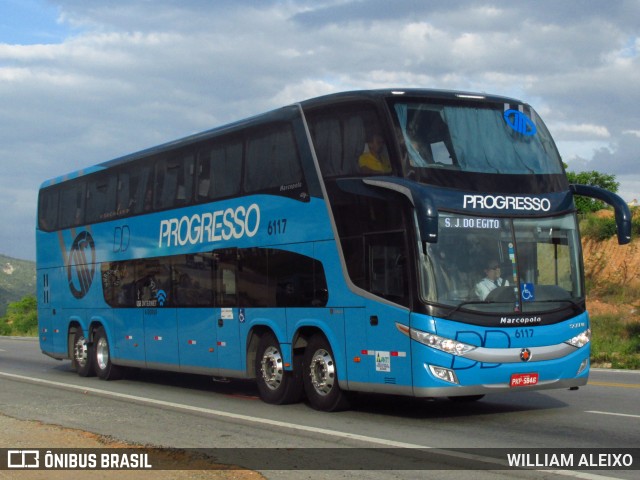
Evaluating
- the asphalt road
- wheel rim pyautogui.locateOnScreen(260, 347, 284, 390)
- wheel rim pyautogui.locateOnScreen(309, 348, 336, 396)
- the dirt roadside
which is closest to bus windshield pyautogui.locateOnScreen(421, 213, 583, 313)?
the asphalt road

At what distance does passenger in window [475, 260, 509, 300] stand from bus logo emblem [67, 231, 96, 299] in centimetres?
1148

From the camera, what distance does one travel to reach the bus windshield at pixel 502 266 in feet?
40.6

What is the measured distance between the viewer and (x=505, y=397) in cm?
1574

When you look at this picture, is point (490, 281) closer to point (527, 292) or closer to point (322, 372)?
point (527, 292)

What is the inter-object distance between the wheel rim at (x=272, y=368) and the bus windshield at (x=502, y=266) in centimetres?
375

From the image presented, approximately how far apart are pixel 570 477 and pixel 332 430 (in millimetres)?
3972

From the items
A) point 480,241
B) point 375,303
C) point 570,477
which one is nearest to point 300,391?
point 375,303

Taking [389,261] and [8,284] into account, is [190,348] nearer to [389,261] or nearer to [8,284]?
[389,261]

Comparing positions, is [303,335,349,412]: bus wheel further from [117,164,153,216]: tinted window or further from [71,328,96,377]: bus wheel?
[71,328,96,377]: bus wheel

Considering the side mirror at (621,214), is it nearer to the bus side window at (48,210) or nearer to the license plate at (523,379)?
the license plate at (523,379)

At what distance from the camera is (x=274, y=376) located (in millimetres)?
15398

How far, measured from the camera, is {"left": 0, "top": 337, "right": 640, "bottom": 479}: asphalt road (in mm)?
10148

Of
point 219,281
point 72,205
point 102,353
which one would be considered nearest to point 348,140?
point 219,281

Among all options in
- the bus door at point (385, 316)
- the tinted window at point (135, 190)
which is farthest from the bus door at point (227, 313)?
the bus door at point (385, 316)
